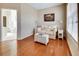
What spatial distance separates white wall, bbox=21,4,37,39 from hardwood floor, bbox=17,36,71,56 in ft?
0.37

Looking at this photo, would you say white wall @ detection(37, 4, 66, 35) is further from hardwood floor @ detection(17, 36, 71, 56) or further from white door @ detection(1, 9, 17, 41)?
white door @ detection(1, 9, 17, 41)

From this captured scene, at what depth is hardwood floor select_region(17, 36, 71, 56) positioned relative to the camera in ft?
5.66

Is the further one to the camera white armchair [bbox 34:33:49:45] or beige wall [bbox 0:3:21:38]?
white armchair [bbox 34:33:49:45]

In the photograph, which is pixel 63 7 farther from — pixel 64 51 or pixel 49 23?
pixel 64 51

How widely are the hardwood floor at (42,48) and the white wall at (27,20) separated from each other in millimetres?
112

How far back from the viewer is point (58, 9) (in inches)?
72.4

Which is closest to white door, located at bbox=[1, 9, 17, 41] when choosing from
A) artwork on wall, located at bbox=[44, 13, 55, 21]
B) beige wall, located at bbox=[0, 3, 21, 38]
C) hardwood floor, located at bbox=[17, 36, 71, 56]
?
beige wall, located at bbox=[0, 3, 21, 38]

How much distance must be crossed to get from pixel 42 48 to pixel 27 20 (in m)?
0.56

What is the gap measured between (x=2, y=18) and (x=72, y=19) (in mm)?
1189

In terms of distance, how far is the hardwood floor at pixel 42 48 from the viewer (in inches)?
67.9

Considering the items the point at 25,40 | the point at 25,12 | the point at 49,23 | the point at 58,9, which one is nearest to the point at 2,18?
the point at 25,12

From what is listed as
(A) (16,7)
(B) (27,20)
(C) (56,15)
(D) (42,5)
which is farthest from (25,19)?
(C) (56,15)

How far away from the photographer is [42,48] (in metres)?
1.85

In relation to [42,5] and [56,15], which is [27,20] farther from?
[56,15]
